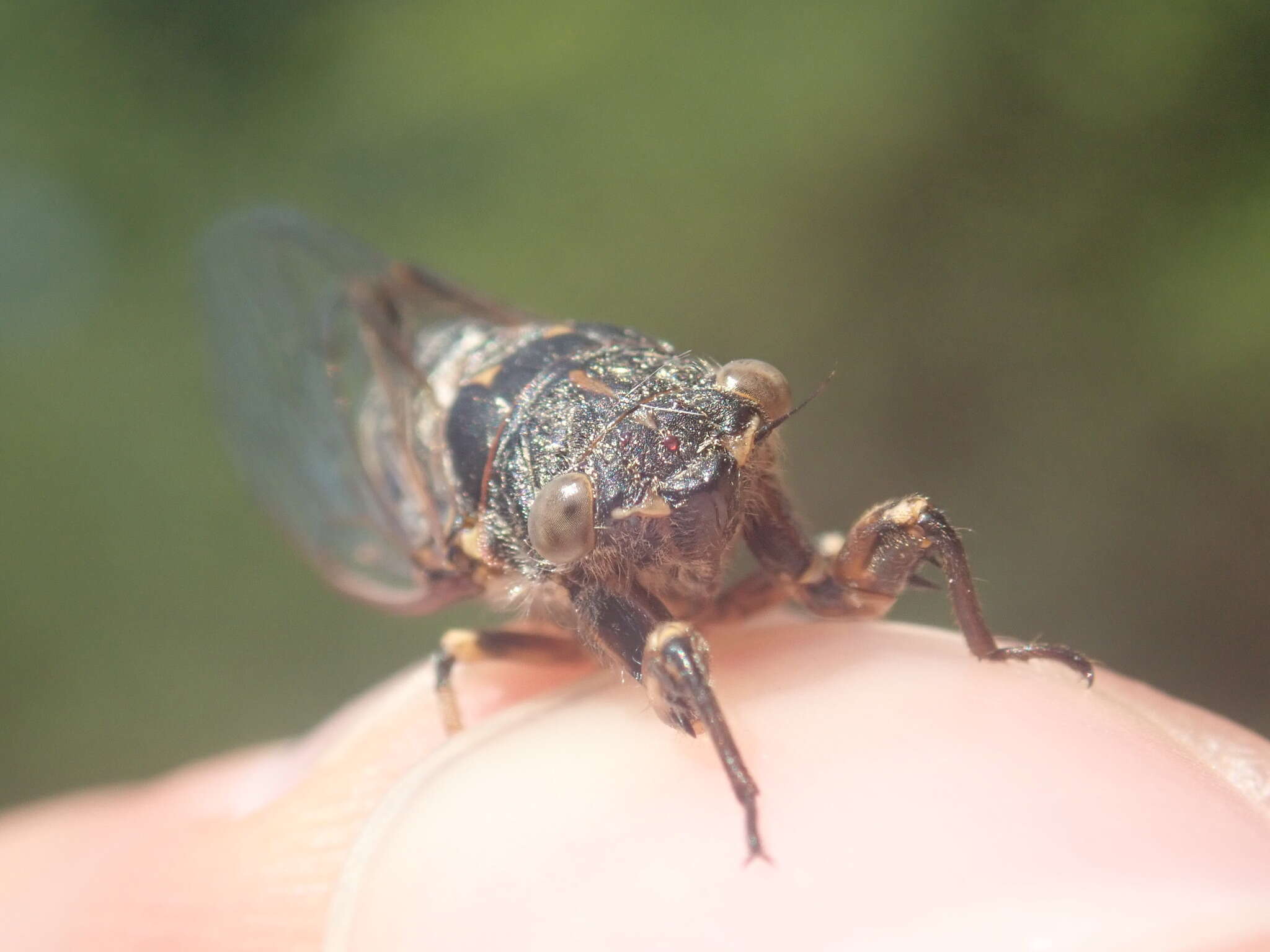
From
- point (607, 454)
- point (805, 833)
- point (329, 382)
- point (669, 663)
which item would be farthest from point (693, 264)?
point (805, 833)

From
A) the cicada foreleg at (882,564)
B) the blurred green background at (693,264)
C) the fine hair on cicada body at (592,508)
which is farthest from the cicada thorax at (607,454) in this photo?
the blurred green background at (693,264)

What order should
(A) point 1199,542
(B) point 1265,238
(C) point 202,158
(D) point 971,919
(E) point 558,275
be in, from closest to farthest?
1. (D) point 971,919
2. (B) point 1265,238
3. (A) point 1199,542
4. (E) point 558,275
5. (C) point 202,158

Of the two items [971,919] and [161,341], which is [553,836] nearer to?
[971,919]

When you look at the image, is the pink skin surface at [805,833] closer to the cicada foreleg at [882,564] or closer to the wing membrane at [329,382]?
the cicada foreleg at [882,564]

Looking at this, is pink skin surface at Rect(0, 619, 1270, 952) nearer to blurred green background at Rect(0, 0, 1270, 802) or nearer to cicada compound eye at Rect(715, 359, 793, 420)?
cicada compound eye at Rect(715, 359, 793, 420)

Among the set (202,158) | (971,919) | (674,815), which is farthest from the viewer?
(202,158)

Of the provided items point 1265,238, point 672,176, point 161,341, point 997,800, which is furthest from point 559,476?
point 161,341
